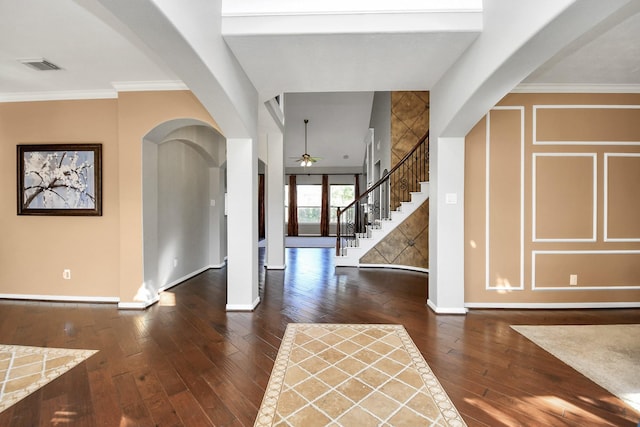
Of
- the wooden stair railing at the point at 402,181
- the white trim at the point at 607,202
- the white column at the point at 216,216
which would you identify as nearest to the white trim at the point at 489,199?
the white trim at the point at 607,202

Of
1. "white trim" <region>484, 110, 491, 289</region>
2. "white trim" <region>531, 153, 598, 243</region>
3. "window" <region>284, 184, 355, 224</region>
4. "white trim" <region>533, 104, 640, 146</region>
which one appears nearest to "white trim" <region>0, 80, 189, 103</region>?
"white trim" <region>484, 110, 491, 289</region>

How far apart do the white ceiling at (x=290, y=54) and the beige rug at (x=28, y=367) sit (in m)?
2.46

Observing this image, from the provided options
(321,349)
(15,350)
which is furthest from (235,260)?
(15,350)

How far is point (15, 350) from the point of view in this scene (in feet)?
8.21

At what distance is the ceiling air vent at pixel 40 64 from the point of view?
2923 millimetres

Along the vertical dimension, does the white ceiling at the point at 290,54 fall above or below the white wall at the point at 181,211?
above

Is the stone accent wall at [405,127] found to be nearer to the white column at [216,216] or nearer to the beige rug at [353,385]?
the white column at [216,216]

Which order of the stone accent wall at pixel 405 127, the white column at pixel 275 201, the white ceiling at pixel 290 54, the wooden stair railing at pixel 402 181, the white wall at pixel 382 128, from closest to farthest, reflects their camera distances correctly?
the white ceiling at pixel 290 54 → the white column at pixel 275 201 → the wooden stair railing at pixel 402 181 → the stone accent wall at pixel 405 127 → the white wall at pixel 382 128

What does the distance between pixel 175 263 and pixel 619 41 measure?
5.71 metres

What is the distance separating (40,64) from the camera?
9.86ft

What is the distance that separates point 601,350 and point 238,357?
3064mm

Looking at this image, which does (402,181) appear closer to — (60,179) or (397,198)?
(397,198)

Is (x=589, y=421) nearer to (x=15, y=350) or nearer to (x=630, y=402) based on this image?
(x=630, y=402)

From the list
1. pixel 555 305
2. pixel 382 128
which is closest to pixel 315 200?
pixel 382 128
